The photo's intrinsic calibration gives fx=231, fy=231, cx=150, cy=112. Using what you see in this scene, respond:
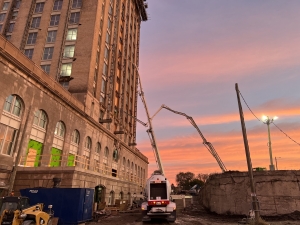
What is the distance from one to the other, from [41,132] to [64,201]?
11.4 meters

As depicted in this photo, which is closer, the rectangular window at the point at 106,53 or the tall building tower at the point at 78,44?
the tall building tower at the point at 78,44

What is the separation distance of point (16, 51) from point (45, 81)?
4.27 metres

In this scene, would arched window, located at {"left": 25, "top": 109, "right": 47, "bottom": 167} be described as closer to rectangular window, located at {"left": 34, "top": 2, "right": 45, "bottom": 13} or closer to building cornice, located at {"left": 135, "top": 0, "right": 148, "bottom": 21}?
rectangular window, located at {"left": 34, "top": 2, "right": 45, "bottom": 13}

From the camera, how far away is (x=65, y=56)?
130ft

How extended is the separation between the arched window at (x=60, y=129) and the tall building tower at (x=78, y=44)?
627 cm

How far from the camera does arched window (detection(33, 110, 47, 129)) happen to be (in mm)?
24859

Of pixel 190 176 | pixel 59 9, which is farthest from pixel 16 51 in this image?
pixel 190 176

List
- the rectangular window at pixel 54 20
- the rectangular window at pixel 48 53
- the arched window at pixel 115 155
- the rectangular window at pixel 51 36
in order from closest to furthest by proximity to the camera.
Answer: the rectangular window at pixel 48 53, the rectangular window at pixel 51 36, the rectangular window at pixel 54 20, the arched window at pixel 115 155

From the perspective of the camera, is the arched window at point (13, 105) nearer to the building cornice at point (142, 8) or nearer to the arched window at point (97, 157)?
the arched window at point (97, 157)

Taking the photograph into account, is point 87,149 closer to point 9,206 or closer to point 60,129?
point 60,129

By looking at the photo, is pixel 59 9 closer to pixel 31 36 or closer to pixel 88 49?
pixel 31 36

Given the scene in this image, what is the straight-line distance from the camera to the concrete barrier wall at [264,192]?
20.5m

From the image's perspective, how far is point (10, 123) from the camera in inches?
855

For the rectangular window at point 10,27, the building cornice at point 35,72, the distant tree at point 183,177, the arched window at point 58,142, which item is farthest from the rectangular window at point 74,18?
the distant tree at point 183,177
